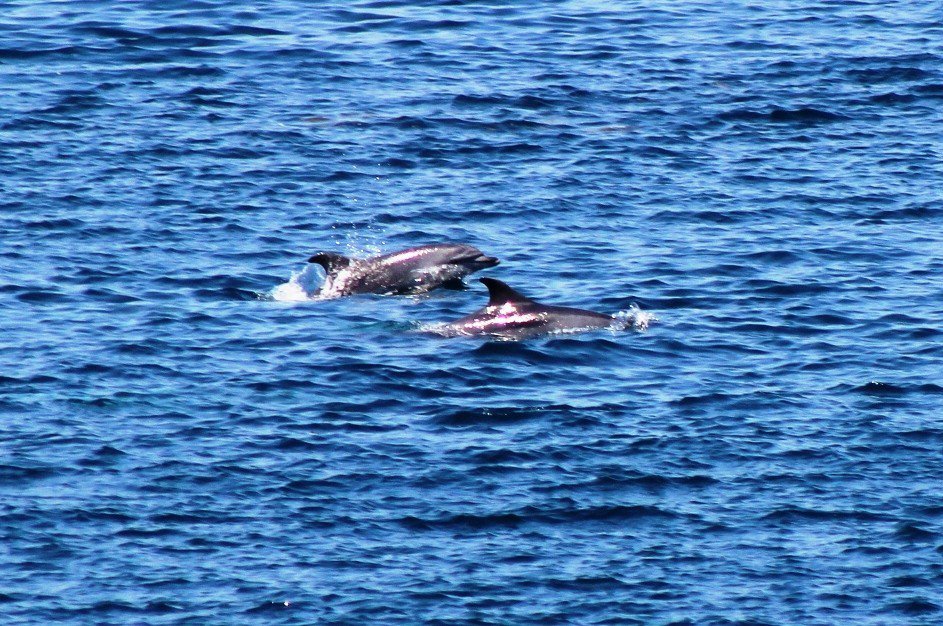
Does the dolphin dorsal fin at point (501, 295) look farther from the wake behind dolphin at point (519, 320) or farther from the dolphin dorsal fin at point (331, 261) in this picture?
the dolphin dorsal fin at point (331, 261)

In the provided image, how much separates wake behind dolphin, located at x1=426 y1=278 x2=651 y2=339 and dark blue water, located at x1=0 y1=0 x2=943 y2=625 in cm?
27

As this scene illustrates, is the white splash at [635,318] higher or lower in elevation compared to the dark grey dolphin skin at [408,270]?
lower

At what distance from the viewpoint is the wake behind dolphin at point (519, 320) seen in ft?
78.8

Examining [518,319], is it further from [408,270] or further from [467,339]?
[408,270]

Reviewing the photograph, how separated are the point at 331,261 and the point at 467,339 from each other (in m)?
2.78

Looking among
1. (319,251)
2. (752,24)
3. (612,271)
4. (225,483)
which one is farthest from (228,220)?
(752,24)

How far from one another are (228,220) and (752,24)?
17937 millimetres

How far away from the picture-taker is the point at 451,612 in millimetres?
16703

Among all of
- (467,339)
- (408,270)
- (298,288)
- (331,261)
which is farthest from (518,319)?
(298,288)

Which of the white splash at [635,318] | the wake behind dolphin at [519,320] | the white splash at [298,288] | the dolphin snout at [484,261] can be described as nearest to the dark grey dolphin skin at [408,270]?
the dolphin snout at [484,261]

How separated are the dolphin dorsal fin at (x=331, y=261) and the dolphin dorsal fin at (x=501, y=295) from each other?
8.91ft

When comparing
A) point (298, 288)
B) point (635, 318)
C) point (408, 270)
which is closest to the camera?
point (635, 318)

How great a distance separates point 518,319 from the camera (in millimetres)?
24078

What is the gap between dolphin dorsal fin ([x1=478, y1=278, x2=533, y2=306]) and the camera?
939 inches
